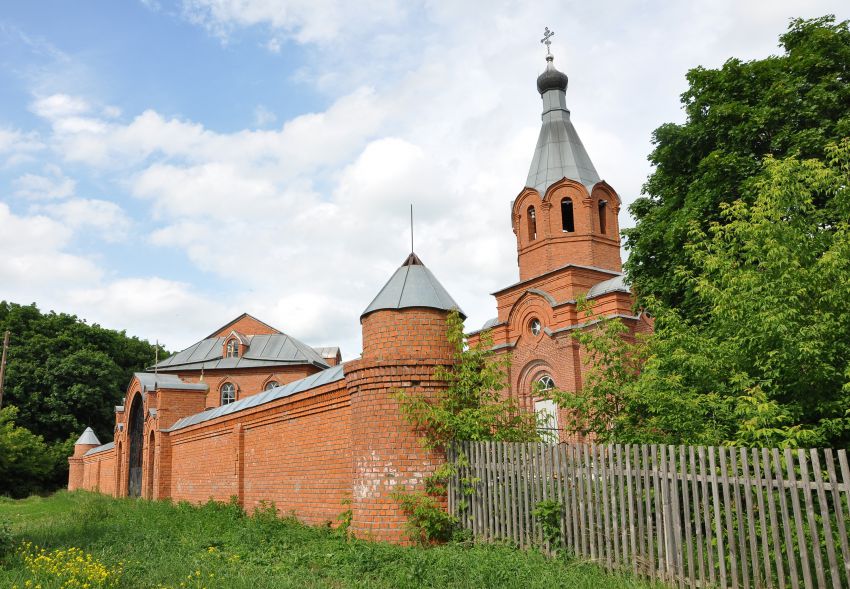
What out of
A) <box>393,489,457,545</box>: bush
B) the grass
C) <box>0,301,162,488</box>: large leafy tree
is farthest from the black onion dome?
<box>0,301,162,488</box>: large leafy tree

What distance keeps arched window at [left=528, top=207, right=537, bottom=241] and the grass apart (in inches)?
689

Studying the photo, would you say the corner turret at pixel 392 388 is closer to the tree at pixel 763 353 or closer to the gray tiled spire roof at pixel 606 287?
the tree at pixel 763 353

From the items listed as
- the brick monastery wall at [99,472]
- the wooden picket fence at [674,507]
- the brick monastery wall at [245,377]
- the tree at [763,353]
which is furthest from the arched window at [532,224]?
the wooden picket fence at [674,507]

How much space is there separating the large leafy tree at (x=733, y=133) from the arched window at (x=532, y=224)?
1137 cm

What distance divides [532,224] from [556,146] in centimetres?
332

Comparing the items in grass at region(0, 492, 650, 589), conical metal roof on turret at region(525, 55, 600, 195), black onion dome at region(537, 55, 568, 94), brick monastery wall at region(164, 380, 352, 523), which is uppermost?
black onion dome at region(537, 55, 568, 94)

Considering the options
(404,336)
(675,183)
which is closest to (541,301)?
(675,183)

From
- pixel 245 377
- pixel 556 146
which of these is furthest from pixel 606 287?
pixel 245 377

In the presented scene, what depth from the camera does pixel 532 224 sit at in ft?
85.0

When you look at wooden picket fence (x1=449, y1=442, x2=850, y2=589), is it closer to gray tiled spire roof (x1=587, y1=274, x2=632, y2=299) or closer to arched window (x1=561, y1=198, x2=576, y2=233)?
gray tiled spire roof (x1=587, y1=274, x2=632, y2=299)

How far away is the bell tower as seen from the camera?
24.6 metres

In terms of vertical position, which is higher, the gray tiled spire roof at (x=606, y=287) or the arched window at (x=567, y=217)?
the arched window at (x=567, y=217)

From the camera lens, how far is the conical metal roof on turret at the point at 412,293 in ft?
27.4

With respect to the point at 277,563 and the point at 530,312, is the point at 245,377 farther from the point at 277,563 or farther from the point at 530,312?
the point at 277,563
